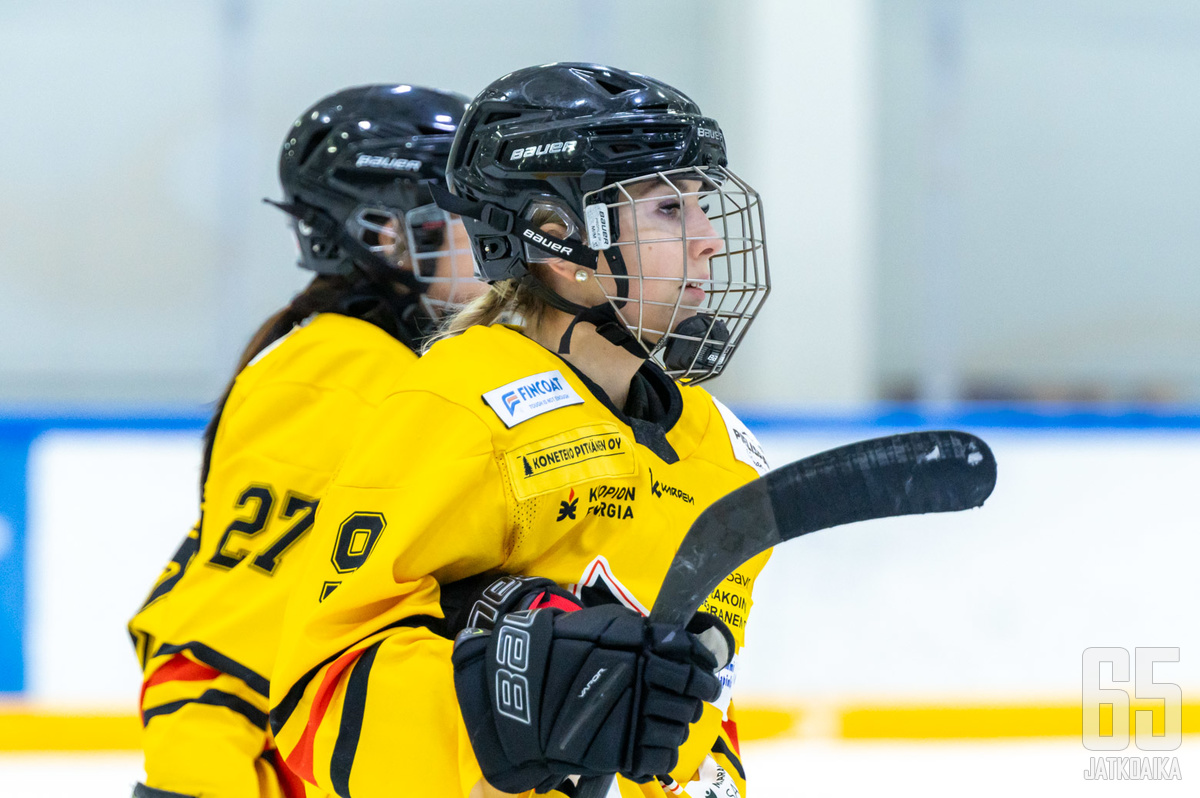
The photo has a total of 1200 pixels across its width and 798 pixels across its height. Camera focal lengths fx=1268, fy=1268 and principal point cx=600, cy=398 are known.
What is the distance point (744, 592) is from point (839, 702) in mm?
1934

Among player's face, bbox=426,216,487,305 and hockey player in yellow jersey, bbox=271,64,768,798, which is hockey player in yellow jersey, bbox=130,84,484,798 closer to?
player's face, bbox=426,216,487,305

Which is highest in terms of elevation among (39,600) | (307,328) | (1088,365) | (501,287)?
(501,287)

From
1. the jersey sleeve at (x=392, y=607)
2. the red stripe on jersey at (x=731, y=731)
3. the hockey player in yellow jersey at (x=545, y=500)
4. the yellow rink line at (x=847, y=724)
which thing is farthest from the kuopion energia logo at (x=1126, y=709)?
the jersey sleeve at (x=392, y=607)

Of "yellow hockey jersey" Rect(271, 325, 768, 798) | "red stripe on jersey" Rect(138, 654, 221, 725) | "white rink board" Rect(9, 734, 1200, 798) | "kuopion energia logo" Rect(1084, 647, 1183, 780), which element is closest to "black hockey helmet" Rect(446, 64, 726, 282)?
"yellow hockey jersey" Rect(271, 325, 768, 798)

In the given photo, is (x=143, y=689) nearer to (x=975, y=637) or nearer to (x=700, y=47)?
(x=975, y=637)

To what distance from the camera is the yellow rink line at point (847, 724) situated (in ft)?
10.0

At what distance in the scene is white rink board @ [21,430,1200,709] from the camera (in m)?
3.08

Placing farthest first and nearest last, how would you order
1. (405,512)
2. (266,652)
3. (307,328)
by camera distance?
1. (307,328)
2. (266,652)
3. (405,512)

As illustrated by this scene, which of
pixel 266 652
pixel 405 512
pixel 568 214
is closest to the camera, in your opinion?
pixel 405 512

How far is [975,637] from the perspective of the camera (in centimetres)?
308

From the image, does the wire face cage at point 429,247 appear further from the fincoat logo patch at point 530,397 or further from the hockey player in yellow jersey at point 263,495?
the fincoat logo patch at point 530,397

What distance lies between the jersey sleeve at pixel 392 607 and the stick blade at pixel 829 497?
8.0 inches

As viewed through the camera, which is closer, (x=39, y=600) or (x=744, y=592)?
(x=744, y=592)

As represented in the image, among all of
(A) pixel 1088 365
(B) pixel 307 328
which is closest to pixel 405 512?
(B) pixel 307 328
